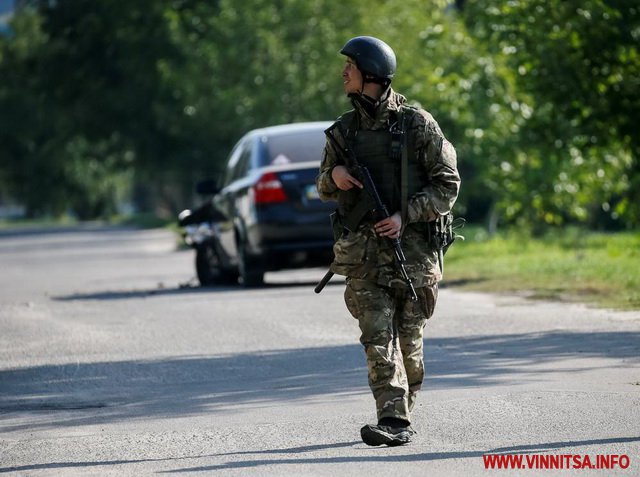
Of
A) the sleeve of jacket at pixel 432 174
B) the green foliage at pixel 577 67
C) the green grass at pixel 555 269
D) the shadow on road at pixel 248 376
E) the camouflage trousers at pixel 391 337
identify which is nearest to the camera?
the camouflage trousers at pixel 391 337

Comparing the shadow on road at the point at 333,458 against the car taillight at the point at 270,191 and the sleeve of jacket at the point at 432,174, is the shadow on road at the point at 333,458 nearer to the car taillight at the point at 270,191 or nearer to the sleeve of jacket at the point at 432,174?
the sleeve of jacket at the point at 432,174

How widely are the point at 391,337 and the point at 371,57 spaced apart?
1.23 m

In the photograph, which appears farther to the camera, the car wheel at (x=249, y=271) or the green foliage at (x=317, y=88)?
the car wheel at (x=249, y=271)

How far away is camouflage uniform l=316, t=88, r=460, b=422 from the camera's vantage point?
22.9 feet

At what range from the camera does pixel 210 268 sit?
19562 millimetres

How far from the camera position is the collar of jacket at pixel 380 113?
701 centimetres

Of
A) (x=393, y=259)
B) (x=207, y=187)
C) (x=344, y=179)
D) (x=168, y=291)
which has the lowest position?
(x=168, y=291)

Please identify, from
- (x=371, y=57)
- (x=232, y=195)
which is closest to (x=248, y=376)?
(x=371, y=57)

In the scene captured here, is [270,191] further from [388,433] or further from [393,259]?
[388,433]

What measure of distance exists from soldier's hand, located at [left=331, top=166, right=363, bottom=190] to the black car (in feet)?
31.0

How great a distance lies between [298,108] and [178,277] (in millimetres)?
18158

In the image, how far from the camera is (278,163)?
17641mm

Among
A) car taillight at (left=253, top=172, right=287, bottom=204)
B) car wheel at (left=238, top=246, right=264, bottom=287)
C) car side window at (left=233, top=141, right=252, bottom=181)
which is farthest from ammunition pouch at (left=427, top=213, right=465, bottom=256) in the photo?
car side window at (left=233, top=141, right=252, bottom=181)

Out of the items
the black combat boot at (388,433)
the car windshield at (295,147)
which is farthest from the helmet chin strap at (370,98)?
the car windshield at (295,147)
